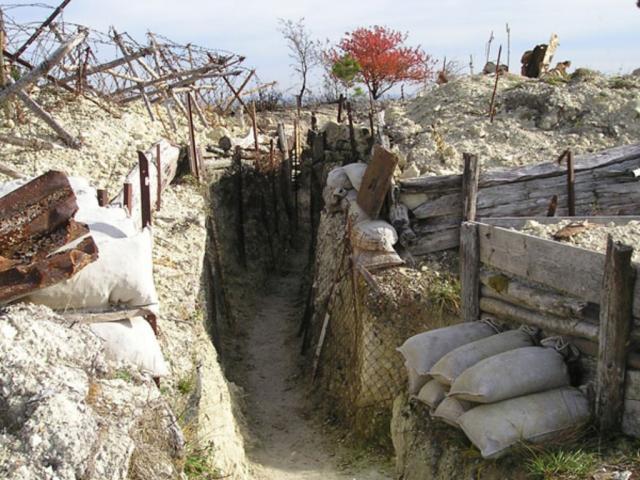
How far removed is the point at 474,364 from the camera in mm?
4477

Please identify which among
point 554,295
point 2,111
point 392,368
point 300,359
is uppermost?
point 2,111

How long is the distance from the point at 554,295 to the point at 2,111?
906cm

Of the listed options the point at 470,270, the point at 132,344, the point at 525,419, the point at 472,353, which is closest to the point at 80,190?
the point at 132,344

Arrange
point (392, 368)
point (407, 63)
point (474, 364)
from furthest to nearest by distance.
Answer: point (407, 63)
point (392, 368)
point (474, 364)

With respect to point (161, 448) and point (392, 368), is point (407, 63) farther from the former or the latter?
point (161, 448)

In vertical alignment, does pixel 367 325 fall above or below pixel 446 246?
below

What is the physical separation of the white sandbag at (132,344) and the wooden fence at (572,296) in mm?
2514

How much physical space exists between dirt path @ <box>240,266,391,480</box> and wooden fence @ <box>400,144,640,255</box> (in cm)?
257

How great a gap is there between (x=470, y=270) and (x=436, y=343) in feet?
2.61

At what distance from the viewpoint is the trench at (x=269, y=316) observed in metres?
7.77

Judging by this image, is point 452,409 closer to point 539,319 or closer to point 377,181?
point 539,319

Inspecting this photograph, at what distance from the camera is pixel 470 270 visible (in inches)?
213

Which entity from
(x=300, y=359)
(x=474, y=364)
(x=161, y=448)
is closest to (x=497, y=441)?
(x=474, y=364)

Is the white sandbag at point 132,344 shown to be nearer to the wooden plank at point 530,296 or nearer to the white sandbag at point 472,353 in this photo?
the white sandbag at point 472,353
